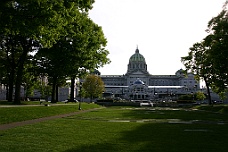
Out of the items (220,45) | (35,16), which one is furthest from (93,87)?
(35,16)

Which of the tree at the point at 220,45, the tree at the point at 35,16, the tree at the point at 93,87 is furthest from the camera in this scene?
the tree at the point at 93,87

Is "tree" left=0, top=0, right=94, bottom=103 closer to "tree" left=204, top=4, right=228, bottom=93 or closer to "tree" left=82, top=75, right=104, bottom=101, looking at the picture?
"tree" left=204, top=4, right=228, bottom=93

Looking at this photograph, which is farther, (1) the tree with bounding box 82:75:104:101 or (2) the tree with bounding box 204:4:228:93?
(1) the tree with bounding box 82:75:104:101

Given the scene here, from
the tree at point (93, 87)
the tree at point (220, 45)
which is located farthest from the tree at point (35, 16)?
the tree at point (93, 87)

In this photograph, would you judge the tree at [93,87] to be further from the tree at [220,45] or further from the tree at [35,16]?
the tree at [35,16]

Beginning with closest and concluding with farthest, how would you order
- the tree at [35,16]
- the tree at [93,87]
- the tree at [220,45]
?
the tree at [35,16] < the tree at [220,45] < the tree at [93,87]

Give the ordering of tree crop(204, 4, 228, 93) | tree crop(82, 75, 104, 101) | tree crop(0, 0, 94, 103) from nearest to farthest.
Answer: tree crop(0, 0, 94, 103), tree crop(204, 4, 228, 93), tree crop(82, 75, 104, 101)

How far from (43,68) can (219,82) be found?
26563 mm

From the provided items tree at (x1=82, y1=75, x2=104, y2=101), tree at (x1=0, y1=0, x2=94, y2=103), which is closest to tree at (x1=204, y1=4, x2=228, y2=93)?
tree at (x1=0, y1=0, x2=94, y2=103)

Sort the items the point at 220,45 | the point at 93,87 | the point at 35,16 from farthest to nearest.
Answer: the point at 93,87 → the point at 220,45 → the point at 35,16

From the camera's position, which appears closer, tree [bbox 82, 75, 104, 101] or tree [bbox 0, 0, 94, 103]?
tree [bbox 0, 0, 94, 103]

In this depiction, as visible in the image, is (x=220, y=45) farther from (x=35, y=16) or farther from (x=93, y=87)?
(x=93, y=87)

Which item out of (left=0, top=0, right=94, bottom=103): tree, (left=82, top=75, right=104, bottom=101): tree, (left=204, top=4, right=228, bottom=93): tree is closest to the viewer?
(left=0, top=0, right=94, bottom=103): tree

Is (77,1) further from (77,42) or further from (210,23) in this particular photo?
(210,23)
